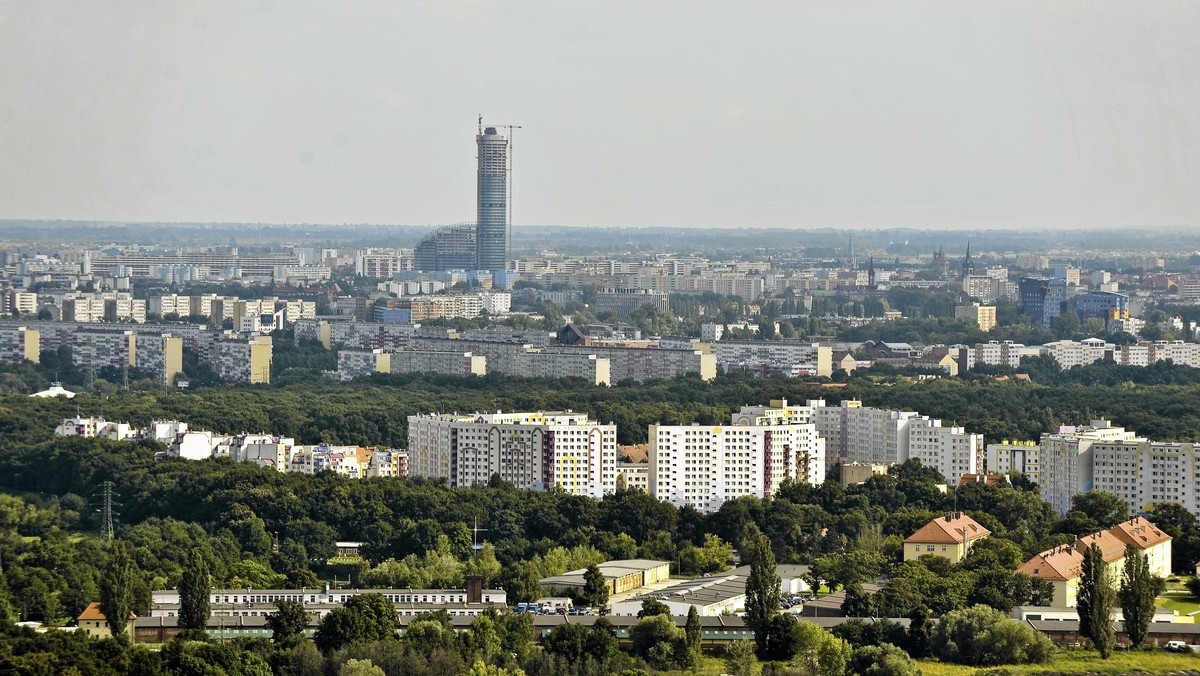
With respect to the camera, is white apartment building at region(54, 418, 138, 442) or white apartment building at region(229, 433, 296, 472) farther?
white apartment building at region(54, 418, 138, 442)

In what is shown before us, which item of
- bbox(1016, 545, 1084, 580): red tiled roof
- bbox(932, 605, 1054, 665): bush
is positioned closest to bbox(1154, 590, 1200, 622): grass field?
bbox(1016, 545, 1084, 580): red tiled roof

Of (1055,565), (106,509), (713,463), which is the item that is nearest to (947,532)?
(1055,565)

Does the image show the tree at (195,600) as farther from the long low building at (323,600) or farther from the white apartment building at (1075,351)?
the white apartment building at (1075,351)

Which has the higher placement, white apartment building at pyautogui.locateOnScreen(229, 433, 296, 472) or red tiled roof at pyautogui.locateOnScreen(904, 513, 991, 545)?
red tiled roof at pyautogui.locateOnScreen(904, 513, 991, 545)

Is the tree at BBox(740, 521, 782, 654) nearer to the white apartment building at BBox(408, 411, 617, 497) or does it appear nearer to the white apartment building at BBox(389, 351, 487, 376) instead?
the white apartment building at BBox(408, 411, 617, 497)

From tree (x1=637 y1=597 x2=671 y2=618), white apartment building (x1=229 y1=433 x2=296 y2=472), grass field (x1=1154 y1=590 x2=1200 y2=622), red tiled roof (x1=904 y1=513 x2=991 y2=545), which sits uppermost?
red tiled roof (x1=904 y1=513 x2=991 y2=545)

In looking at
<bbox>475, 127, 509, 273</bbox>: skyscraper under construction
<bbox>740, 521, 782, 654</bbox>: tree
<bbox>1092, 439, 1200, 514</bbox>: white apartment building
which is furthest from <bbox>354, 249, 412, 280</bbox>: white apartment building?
<bbox>740, 521, 782, 654</bbox>: tree

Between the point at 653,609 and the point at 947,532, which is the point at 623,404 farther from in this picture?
the point at 653,609

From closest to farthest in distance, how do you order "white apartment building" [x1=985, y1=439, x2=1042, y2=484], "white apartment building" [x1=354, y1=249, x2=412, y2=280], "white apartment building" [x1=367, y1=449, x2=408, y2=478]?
1. "white apartment building" [x1=985, y1=439, x2=1042, y2=484]
2. "white apartment building" [x1=367, y1=449, x2=408, y2=478]
3. "white apartment building" [x1=354, y1=249, x2=412, y2=280]

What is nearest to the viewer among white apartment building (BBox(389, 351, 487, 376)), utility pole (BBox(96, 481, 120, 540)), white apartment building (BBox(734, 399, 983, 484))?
utility pole (BBox(96, 481, 120, 540))
